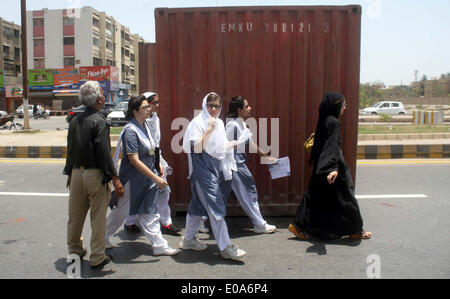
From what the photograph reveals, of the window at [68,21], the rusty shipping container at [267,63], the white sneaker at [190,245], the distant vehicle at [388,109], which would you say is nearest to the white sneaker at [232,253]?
the white sneaker at [190,245]

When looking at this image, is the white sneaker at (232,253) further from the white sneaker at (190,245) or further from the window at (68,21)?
the window at (68,21)

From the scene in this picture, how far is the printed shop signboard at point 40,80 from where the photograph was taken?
50281mm

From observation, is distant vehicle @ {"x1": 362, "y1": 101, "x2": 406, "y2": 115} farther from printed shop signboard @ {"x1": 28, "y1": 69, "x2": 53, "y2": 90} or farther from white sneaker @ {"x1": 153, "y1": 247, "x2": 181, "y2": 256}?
printed shop signboard @ {"x1": 28, "y1": 69, "x2": 53, "y2": 90}

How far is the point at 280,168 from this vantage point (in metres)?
4.88

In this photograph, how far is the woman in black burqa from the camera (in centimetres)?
423

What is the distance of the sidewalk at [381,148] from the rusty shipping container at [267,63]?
19.3 ft

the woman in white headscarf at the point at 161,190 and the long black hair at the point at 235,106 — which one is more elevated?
the long black hair at the point at 235,106

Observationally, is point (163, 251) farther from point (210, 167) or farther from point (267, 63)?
point (267, 63)

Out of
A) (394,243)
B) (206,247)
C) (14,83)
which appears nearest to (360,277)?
(394,243)

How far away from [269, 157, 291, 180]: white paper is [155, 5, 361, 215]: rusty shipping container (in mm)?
381

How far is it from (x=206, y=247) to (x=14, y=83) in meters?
55.3

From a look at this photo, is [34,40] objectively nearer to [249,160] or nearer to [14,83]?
[14,83]

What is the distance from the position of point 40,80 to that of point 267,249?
51.9 metres

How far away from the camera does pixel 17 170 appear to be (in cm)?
894
